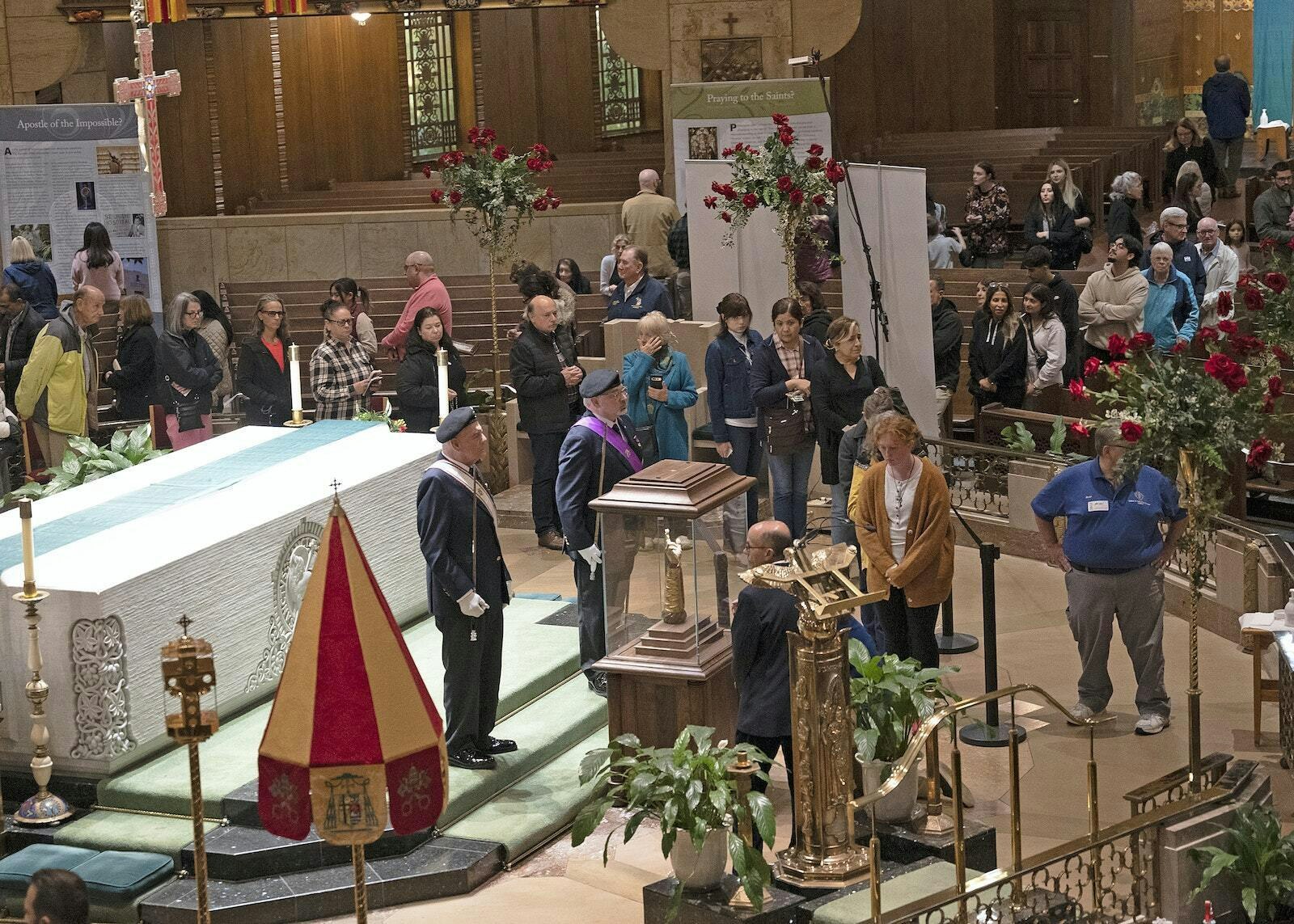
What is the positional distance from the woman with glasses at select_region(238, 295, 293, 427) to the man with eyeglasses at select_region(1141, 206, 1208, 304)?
5676 mm

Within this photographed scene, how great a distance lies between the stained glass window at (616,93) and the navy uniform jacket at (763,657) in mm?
19133

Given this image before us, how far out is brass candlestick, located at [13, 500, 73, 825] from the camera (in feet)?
21.4

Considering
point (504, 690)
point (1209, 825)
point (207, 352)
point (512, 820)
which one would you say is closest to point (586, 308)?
point (207, 352)

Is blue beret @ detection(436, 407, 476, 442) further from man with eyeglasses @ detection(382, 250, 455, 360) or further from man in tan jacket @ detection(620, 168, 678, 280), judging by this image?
man in tan jacket @ detection(620, 168, 678, 280)

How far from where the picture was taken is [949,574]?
300 inches

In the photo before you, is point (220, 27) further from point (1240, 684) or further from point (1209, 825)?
point (1209, 825)

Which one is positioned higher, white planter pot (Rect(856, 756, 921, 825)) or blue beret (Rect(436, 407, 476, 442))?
blue beret (Rect(436, 407, 476, 442))

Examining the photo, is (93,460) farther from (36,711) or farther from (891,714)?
(891,714)

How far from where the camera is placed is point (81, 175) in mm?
14156

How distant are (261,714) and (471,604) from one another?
136cm

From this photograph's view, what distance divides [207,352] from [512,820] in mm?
5254

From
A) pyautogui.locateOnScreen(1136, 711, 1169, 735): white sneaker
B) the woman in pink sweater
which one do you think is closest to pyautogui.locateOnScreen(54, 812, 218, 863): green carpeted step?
pyautogui.locateOnScreen(1136, 711, 1169, 735): white sneaker

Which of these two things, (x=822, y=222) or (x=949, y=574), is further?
(x=822, y=222)

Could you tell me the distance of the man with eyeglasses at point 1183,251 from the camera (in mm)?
11844
